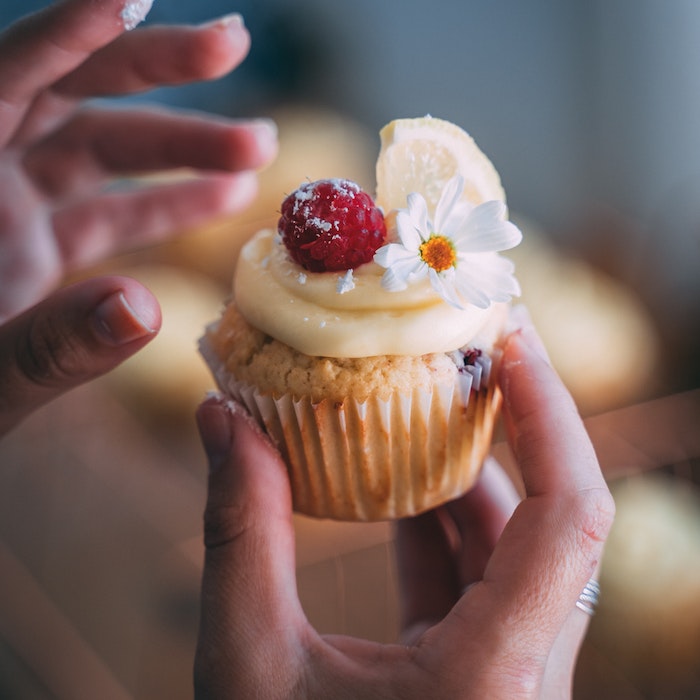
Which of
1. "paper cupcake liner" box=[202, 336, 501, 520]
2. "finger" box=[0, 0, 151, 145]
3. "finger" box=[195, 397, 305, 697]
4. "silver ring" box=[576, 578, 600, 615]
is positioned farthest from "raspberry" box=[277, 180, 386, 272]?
"silver ring" box=[576, 578, 600, 615]

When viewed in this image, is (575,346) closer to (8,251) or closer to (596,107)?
(596,107)

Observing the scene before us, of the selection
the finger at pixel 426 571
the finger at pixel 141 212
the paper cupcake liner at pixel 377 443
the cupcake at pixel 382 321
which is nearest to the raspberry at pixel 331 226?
the cupcake at pixel 382 321

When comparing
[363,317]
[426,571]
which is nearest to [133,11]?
[363,317]

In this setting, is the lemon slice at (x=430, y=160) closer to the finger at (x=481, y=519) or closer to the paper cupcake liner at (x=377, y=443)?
the paper cupcake liner at (x=377, y=443)

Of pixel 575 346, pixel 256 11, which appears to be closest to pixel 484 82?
pixel 256 11

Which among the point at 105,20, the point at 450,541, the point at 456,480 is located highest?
the point at 105,20

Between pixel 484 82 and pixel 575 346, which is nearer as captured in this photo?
pixel 575 346

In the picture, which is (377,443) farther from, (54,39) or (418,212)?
(54,39)
